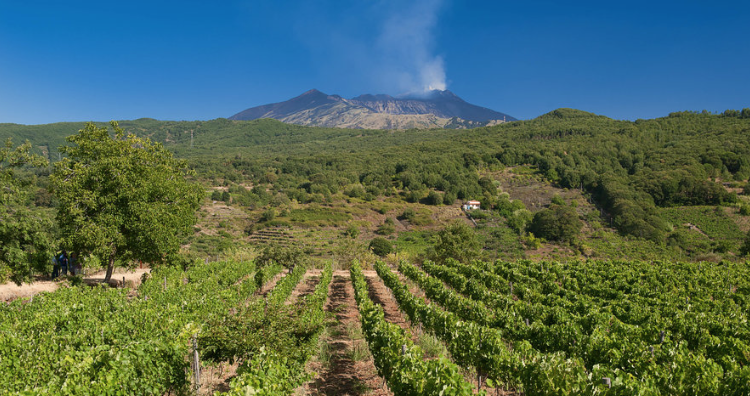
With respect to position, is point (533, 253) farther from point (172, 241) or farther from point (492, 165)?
point (492, 165)

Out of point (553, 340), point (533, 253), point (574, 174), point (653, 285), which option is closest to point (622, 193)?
point (574, 174)

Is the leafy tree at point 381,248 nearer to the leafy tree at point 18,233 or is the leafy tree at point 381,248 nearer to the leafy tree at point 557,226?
the leafy tree at point 557,226

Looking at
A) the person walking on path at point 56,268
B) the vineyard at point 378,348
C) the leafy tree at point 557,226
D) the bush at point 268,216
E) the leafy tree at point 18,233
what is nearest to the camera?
the vineyard at point 378,348

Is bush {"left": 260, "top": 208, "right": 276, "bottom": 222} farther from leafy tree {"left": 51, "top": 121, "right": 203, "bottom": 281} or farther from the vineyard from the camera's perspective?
the vineyard

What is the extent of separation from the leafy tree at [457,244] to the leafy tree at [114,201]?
27.0 meters

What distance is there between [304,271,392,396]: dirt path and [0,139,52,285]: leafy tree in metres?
13.2

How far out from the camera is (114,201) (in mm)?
16359

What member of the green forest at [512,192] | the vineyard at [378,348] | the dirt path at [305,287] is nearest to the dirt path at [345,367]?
the vineyard at [378,348]

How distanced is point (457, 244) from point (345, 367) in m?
29.6

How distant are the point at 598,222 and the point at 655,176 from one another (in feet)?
86.2

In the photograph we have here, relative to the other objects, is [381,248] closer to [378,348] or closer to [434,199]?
[378,348]

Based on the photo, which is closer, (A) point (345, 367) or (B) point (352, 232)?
(A) point (345, 367)

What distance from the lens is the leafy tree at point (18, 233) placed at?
15516 mm

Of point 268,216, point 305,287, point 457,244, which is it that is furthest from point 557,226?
point 305,287
